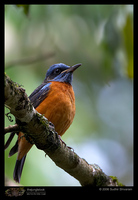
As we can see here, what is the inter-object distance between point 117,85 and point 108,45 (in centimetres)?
547

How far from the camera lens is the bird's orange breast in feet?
19.2

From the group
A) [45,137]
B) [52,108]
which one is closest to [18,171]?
[52,108]

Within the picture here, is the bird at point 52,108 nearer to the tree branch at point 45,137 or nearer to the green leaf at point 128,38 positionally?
the tree branch at point 45,137

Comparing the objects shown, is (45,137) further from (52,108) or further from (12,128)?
(52,108)

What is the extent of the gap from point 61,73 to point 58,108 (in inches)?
67.4

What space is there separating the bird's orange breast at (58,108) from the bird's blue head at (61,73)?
908mm

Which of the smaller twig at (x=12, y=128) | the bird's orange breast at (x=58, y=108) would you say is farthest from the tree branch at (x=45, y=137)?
the bird's orange breast at (x=58, y=108)

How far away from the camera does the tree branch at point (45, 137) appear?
3.62m

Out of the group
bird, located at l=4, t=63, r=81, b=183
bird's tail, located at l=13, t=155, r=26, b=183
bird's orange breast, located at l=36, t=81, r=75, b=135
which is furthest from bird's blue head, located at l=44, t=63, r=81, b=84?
bird's tail, located at l=13, t=155, r=26, b=183

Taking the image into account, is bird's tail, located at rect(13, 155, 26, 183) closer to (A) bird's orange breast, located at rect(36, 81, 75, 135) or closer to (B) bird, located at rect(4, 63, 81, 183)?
(B) bird, located at rect(4, 63, 81, 183)

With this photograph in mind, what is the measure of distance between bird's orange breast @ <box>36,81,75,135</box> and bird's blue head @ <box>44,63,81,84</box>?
2.98 ft

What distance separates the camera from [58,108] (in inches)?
232

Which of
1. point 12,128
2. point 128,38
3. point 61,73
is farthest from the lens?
point 61,73
